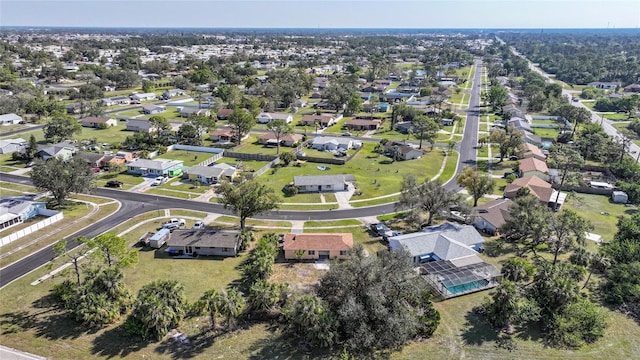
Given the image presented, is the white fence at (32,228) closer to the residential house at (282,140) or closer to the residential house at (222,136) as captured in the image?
the residential house at (222,136)

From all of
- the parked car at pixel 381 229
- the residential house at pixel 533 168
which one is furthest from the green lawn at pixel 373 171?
the residential house at pixel 533 168

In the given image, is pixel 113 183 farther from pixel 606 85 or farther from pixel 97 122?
pixel 606 85

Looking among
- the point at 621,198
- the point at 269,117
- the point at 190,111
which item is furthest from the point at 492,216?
the point at 190,111

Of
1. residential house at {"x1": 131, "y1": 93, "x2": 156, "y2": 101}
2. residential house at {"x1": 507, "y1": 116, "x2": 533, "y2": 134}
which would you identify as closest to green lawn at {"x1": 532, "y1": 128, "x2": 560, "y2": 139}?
residential house at {"x1": 507, "y1": 116, "x2": 533, "y2": 134}

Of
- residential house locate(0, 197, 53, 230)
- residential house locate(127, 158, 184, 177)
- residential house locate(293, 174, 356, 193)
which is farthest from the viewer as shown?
residential house locate(127, 158, 184, 177)

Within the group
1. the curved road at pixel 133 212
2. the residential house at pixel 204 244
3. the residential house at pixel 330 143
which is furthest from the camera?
the residential house at pixel 330 143

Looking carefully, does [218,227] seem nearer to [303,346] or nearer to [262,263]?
[262,263]

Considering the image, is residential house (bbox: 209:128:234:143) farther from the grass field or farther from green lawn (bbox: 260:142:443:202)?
the grass field
